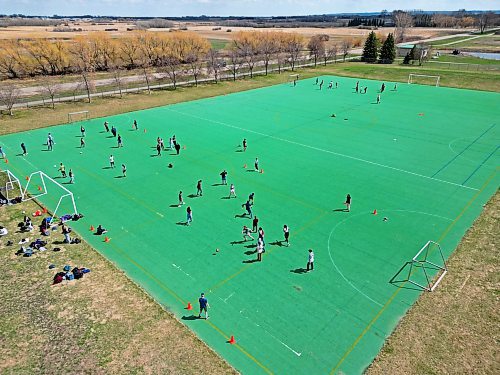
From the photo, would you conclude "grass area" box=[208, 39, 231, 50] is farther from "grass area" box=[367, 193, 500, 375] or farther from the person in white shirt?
"grass area" box=[367, 193, 500, 375]


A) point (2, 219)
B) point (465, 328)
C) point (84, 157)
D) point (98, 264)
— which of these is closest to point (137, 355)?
point (98, 264)

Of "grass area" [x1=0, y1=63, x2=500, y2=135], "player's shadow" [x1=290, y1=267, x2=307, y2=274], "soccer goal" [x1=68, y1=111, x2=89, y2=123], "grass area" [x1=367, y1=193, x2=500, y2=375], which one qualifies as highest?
"grass area" [x1=0, y1=63, x2=500, y2=135]

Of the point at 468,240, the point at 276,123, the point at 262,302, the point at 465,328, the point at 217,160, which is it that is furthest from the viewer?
the point at 276,123

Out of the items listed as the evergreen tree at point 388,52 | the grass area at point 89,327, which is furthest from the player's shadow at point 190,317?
the evergreen tree at point 388,52

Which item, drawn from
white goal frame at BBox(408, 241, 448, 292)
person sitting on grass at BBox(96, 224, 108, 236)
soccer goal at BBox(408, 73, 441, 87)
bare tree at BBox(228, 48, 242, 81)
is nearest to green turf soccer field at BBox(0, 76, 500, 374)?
white goal frame at BBox(408, 241, 448, 292)

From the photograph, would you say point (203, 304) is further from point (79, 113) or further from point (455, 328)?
point (79, 113)

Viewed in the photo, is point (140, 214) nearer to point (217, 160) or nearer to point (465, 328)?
point (217, 160)

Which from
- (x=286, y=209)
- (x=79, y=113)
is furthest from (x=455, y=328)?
(x=79, y=113)
